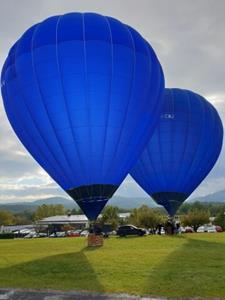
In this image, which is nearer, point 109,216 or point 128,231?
point 128,231

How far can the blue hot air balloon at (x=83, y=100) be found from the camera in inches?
1061

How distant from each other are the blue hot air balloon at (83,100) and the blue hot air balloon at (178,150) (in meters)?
10.6

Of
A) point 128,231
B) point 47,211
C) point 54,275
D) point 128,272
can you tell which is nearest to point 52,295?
point 54,275

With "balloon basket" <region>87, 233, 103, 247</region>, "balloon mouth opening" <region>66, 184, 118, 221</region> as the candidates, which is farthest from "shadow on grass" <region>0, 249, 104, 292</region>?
"balloon basket" <region>87, 233, 103, 247</region>

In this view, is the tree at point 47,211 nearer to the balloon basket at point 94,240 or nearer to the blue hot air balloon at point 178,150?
the blue hot air balloon at point 178,150

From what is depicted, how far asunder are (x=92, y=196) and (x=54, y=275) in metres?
9.38

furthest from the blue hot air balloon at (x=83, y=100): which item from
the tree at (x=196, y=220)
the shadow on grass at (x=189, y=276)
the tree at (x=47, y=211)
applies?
the tree at (x=47, y=211)

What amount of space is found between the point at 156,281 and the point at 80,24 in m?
18.4

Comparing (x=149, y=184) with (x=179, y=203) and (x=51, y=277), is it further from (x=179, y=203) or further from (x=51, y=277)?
(x=51, y=277)

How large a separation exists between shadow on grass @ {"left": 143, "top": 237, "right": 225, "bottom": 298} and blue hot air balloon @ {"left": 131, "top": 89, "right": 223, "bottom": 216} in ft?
51.2

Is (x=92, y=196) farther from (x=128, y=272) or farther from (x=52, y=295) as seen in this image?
(x=52, y=295)

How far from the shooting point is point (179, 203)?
40344 mm

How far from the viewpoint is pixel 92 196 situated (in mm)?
27688

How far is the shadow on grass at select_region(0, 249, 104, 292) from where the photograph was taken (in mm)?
16484
